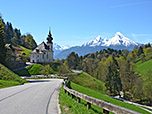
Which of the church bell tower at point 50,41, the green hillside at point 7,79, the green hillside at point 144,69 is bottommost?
the green hillside at point 7,79

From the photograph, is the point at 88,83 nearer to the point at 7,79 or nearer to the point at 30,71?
the point at 30,71

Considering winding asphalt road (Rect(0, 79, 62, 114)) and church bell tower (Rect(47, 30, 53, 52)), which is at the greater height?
church bell tower (Rect(47, 30, 53, 52))

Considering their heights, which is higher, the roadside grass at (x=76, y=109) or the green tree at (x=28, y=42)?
the green tree at (x=28, y=42)

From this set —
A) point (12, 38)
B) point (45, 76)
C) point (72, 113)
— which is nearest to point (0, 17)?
point (45, 76)

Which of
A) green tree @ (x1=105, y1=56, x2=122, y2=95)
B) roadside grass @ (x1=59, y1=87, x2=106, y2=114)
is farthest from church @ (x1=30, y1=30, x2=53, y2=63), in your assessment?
roadside grass @ (x1=59, y1=87, x2=106, y2=114)

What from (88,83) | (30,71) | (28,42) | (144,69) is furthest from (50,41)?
(28,42)

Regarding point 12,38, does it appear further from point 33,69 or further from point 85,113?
point 85,113

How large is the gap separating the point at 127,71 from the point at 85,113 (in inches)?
3143

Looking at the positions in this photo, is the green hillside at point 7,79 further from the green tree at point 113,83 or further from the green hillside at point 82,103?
the green tree at point 113,83

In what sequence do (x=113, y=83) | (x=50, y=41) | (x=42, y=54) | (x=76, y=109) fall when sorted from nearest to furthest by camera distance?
(x=76, y=109), (x=113, y=83), (x=42, y=54), (x=50, y=41)

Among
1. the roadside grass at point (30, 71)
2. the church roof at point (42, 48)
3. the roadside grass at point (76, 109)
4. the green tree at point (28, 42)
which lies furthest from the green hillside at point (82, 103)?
the green tree at point (28, 42)

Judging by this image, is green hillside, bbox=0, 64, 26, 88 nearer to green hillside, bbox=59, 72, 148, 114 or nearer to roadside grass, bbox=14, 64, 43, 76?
green hillside, bbox=59, 72, 148, 114

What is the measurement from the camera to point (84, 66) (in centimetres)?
12606

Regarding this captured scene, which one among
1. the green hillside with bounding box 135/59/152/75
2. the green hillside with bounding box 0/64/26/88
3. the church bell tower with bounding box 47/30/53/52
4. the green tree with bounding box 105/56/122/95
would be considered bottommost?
the green tree with bounding box 105/56/122/95
